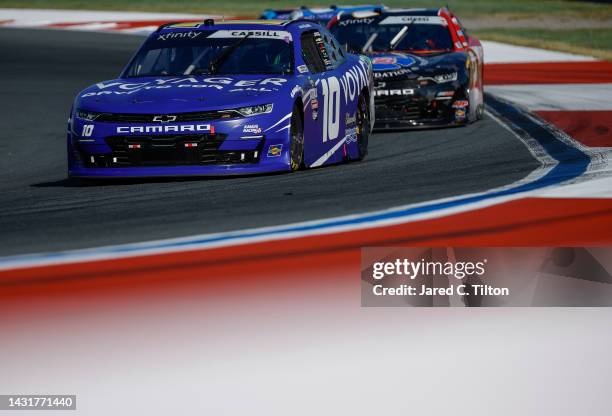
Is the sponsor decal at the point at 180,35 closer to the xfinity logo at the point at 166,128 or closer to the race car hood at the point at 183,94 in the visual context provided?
the race car hood at the point at 183,94

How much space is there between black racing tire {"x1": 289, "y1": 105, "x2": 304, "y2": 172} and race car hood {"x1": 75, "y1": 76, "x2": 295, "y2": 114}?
0.70 ft

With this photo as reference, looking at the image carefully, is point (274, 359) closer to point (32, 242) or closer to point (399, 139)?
point (32, 242)

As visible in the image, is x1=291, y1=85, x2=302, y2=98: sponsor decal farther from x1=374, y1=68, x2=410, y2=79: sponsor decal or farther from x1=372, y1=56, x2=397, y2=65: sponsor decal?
x1=372, y1=56, x2=397, y2=65: sponsor decal

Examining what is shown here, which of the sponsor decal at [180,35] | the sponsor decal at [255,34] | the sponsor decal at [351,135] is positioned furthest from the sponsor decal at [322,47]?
the sponsor decal at [180,35]

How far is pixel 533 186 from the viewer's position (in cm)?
966

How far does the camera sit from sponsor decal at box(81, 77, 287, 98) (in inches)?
427

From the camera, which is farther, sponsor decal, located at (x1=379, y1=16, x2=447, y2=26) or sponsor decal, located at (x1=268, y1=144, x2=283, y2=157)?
sponsor decal, located at (x1=379, y1=16, x2=447, y2=26)

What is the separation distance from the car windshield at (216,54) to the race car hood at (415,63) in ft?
11.6

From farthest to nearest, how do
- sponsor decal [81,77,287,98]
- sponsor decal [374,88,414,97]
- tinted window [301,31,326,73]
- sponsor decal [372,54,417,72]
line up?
1. sponsor decal [372,54,417,72]
2. sponsor decal [374,88,414,97]
3. tinted window [301,31,326,73]
4. sponsor decal [81,77,287,98]

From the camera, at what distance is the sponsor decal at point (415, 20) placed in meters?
16.4

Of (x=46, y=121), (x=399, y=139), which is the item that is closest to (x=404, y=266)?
(x=399, y=139)

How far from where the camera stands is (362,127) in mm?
12688

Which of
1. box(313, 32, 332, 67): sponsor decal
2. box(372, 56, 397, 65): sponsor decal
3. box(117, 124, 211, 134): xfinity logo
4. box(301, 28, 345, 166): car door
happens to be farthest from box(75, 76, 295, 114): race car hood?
box(372, 56, 397, 65): sponsor decal

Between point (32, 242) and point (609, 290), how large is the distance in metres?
3.01
